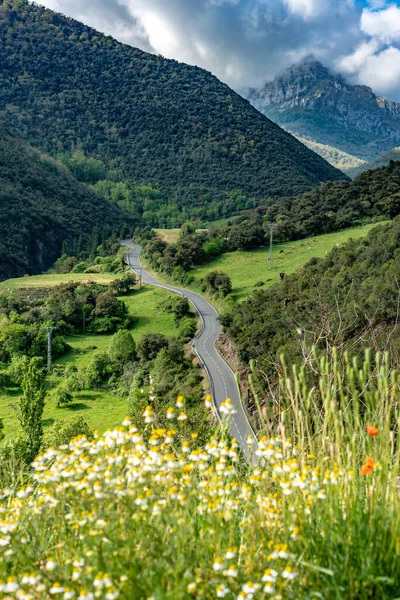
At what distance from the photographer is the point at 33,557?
2885mm

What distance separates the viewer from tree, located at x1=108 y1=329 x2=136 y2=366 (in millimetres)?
41562

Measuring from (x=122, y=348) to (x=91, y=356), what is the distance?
192 inches

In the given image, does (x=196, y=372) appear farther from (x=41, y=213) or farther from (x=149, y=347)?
(x=41, y=213)

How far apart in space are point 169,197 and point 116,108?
2935 inches

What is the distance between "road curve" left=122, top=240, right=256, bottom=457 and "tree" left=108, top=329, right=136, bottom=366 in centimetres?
522

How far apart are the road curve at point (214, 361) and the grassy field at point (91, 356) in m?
3.27

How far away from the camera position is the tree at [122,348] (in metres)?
41.6

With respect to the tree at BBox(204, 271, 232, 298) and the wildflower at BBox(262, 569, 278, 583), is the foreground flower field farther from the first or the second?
the tree at BBox(204, 271, 232, 298)

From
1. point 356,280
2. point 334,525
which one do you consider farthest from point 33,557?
point 356,280

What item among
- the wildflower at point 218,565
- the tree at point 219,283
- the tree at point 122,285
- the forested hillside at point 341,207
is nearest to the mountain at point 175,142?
the forested hillside at point 341,207

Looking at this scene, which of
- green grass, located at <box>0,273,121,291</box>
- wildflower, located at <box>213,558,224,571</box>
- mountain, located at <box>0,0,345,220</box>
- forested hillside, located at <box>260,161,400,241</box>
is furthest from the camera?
mountain, located at <box>0,0,345,220</box>

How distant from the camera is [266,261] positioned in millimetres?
57938

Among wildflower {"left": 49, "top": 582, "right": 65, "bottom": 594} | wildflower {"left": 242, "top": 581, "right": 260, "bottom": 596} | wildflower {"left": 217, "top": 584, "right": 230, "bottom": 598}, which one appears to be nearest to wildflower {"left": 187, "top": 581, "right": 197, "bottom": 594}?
wildflower {"left": 217, "top": 584, "right": 230, "bottom": 598}

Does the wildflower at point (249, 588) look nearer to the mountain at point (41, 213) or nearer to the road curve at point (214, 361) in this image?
the road curve at point (214, 361)
